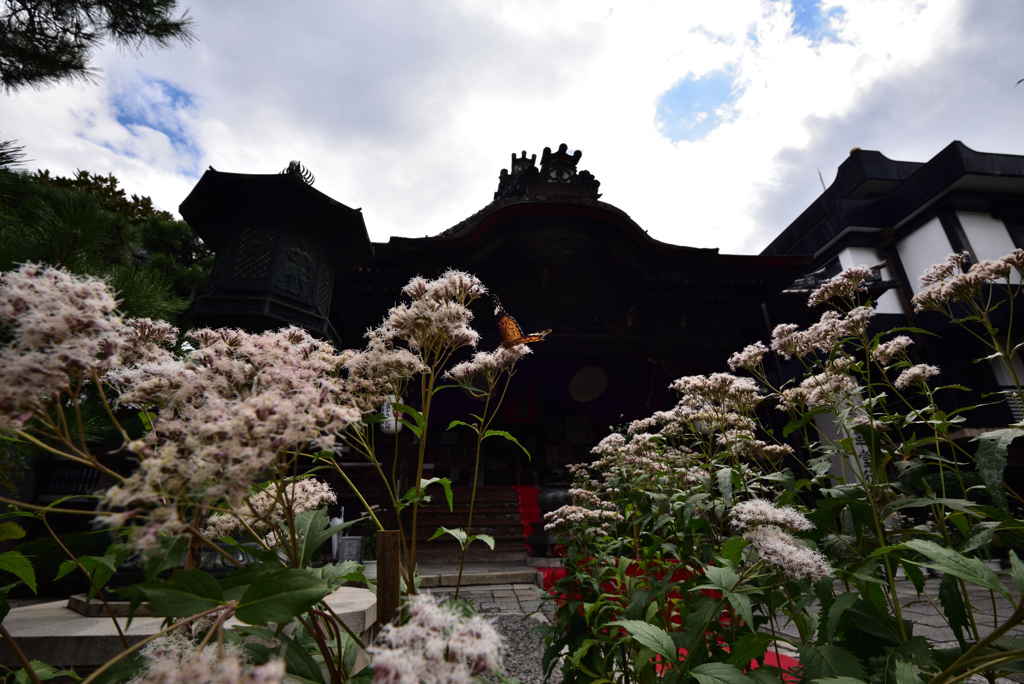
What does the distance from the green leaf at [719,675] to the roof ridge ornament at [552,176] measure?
9.57 m

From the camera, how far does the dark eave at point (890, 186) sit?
12883mm

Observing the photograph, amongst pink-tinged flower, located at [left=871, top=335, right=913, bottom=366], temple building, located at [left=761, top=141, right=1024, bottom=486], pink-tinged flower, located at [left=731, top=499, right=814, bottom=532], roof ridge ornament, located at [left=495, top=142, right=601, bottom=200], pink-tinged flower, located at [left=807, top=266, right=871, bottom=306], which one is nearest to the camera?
pink-tinged flower, located at [left=731, top=499, right=814, bottom=532]

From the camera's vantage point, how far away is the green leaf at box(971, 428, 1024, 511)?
1437mm

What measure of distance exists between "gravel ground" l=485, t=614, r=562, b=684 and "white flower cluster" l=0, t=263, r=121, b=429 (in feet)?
8.88

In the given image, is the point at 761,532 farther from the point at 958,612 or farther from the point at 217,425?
the point at 217,425

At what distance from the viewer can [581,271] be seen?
910cm

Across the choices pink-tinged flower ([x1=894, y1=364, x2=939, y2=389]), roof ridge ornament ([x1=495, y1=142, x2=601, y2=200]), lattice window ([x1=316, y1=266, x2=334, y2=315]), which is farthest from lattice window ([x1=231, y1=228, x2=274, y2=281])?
roof ridge ornament ([x1=495, y1=142, x2=601, y2=200])

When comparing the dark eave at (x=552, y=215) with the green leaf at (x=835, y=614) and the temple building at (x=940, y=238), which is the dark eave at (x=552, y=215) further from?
the green leaf at (x=835, y=614)

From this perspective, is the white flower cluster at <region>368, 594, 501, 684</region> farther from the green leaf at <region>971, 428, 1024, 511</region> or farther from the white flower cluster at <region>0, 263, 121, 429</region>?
the green leaf at <region>971, 428, 1024, 511</region>

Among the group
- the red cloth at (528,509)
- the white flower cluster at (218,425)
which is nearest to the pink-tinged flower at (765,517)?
the white flower cluster at (218,425)

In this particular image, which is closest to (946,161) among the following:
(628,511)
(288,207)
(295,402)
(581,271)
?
(581,271)

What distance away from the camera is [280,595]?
23.9 inches

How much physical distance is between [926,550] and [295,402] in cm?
156

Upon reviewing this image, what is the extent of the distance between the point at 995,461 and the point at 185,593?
2.31m
